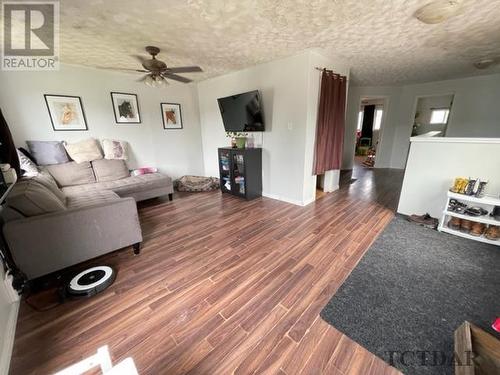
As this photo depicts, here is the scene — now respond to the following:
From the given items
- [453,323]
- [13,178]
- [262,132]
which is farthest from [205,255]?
[262,132]

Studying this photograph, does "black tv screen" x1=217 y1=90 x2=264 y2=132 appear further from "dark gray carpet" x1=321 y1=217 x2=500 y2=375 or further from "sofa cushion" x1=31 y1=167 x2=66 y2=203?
"sofa cushion" x1=31 y1=167 x2=66 y2=203

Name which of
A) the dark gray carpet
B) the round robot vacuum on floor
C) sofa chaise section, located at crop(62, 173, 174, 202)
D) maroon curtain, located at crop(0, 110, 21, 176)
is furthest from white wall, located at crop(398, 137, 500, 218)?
maroon curtain, located at crop(0, 110, 21, 176)

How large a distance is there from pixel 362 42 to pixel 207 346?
3387 mm

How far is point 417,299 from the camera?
1.49 m

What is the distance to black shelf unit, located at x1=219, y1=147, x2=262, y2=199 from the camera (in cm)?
345

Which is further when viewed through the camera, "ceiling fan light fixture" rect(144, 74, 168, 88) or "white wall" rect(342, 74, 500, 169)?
"white wall" rect(342, 74, 500, 169)

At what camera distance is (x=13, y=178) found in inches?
64.1

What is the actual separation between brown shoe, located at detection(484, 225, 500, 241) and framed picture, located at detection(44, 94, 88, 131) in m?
5.66

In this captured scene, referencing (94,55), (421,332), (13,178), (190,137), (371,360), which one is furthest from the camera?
(190,137)

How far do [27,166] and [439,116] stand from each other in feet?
31.3

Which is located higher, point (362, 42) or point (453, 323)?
point (362, 42)

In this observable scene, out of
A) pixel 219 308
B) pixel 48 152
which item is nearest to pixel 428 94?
pixel 219 308

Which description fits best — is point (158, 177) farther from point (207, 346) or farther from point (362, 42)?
point (362, 42)
